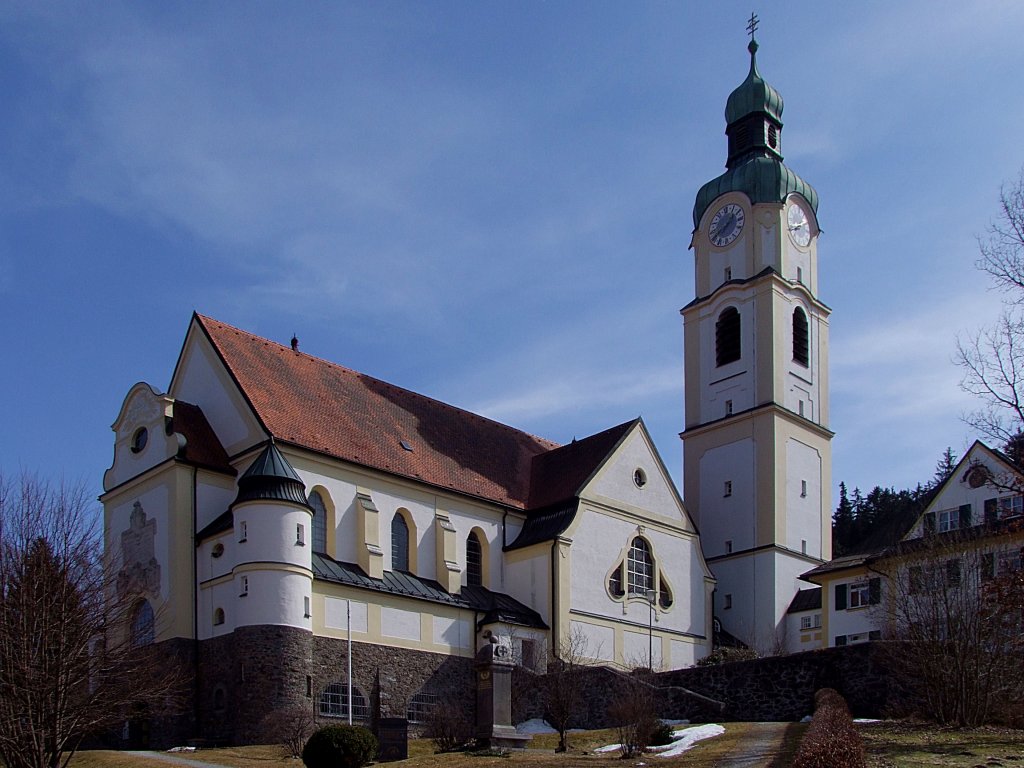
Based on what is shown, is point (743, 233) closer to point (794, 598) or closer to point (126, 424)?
point (794, 598)

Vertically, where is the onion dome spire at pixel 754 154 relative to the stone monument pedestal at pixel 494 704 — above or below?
above

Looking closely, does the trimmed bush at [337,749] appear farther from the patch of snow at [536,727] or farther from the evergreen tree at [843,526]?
the evergreen tree at [843,526]

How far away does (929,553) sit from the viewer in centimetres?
3094

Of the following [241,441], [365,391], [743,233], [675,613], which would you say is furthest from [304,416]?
[743,233]

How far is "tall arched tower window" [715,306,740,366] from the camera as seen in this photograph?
189 feet

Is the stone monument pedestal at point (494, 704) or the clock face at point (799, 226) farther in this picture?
the clock face at point (799, 226)

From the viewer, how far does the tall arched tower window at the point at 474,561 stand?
45.6 metres

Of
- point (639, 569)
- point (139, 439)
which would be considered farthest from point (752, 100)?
point (139, 439)

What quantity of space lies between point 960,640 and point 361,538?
20621mm

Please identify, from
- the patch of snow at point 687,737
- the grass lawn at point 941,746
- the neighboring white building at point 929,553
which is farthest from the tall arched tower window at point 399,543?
the grass lawn at point 941,746

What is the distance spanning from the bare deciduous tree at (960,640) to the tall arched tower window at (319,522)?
1844 centimetres

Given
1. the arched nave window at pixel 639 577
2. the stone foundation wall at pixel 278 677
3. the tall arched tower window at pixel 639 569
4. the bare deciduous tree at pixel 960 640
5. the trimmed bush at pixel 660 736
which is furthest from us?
the tall arched tower window at pixel 639 569

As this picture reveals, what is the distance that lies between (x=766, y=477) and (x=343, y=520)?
2106 centimetres

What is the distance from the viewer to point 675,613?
48.9m
